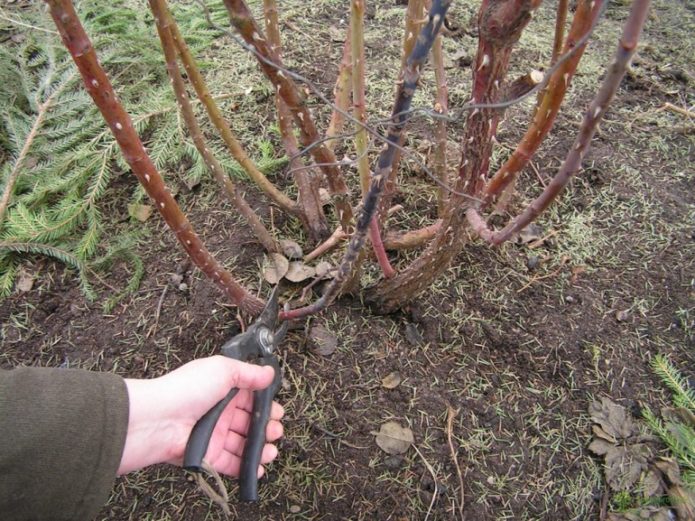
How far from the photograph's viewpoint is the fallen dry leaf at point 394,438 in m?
1.52

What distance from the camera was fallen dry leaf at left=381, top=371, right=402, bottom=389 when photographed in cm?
165

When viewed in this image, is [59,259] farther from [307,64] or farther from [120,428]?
[307,64]

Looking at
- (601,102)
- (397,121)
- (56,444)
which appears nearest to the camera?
(601,102)

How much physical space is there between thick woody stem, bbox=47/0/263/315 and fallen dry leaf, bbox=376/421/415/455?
0.58 meters

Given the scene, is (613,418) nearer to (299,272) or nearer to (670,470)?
(670,470)

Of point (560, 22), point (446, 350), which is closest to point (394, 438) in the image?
→ point (446, 350)

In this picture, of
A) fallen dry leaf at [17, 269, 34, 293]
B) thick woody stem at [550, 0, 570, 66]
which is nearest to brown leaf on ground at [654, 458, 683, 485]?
thick woody stem at [550, 0, 570, 66]

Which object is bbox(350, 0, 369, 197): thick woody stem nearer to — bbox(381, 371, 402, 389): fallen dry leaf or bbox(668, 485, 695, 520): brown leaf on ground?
bbox(381, 371, 402, 389): fallen dry leaf

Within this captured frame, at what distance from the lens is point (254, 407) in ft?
4.66

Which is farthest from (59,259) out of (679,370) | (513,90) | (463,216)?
(679,370)

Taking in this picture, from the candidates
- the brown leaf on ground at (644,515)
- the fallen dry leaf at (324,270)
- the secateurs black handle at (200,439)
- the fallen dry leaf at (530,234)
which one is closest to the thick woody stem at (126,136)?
the fallen dry leaf at (324,270)

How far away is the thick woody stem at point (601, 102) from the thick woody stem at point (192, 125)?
98 centimetres

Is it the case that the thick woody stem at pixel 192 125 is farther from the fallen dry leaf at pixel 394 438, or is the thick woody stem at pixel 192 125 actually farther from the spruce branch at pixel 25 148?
the spruce branch at pixel 25 148

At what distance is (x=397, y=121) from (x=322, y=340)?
97 cm
